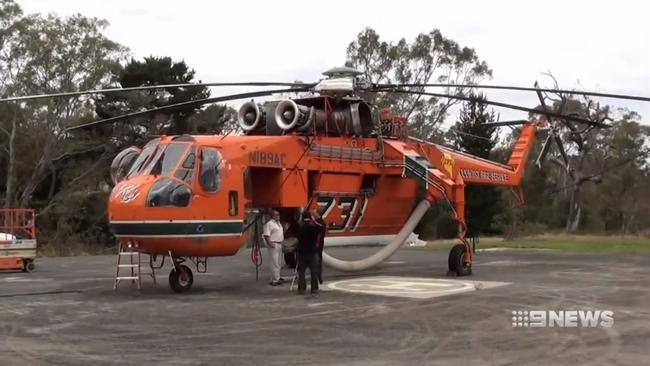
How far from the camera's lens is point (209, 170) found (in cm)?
1472

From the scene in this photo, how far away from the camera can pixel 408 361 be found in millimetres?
7922

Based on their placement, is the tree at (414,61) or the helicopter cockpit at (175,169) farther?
the tree at (414,61)

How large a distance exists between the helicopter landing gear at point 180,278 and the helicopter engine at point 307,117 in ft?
12.6

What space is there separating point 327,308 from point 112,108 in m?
35.8

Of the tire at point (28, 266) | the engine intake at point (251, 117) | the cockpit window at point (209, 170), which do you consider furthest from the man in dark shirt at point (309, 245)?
the tire at point (28, 266)

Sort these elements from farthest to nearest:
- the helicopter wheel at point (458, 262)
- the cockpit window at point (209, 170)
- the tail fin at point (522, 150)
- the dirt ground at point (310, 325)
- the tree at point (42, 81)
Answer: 1. the tree at point (42, 81)
2. the tail fin at point (522, 150)
3. the helicopter wheel at point (458, 262)
4. the cockpit window at point (209, 170)
5. the dirt ground at point (310, 325)

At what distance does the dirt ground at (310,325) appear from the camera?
823 centimetres

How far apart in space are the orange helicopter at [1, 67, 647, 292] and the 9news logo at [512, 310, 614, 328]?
12.4ft

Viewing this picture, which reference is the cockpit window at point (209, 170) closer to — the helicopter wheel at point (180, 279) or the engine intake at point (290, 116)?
the helicopter wheel at point (180, 279)

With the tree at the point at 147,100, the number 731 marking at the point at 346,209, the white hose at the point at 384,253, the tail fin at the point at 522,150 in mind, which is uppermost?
the tree at the point at 147,100

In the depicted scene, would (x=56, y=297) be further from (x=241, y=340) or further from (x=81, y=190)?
(x=81, y=190)

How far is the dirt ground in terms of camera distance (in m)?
8.23

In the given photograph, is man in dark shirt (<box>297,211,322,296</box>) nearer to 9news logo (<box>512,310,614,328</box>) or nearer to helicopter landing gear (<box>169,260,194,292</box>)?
helicopter landing gear (<box>169,260,194,292</box>)

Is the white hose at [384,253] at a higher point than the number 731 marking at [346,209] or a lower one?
lower
